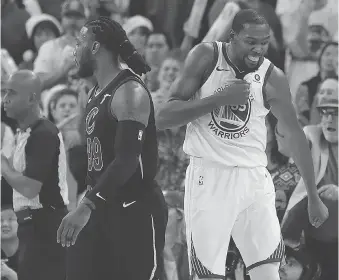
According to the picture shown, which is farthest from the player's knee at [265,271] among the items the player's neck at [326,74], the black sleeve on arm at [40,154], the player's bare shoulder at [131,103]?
the player's neck at [326,74]

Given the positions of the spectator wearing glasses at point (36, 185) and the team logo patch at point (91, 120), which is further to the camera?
the spectator wearing glasses at point (36, 185)

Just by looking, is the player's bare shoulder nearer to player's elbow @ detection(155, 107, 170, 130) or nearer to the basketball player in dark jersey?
the basketball player in dark jersey

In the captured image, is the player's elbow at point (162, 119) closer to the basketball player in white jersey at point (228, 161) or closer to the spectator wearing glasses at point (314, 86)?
the basketball player in white jersey at point (228, 161)

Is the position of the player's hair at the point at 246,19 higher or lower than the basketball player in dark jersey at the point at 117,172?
higher

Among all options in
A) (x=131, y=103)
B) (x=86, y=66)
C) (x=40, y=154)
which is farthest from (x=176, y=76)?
(x=131, y=103)

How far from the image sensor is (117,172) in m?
3.95

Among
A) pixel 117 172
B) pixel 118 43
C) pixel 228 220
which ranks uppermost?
pixel 118 43

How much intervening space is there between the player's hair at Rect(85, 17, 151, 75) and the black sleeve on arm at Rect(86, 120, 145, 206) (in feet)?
1.28

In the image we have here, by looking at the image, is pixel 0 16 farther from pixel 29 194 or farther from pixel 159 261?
pixel 159 261

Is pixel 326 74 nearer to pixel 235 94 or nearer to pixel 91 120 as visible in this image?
pixel 235 94

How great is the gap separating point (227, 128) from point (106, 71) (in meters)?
0.86

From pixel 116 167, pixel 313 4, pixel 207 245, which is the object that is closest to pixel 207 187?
pixel 207 245

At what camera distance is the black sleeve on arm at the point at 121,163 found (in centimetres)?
395

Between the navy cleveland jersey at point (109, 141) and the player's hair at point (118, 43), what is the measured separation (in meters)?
0.06
